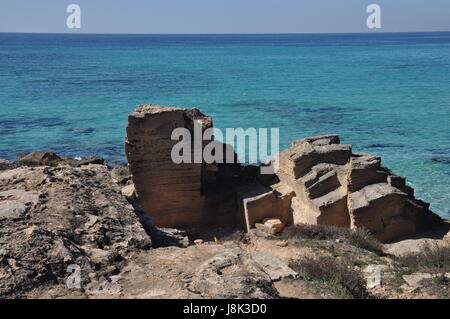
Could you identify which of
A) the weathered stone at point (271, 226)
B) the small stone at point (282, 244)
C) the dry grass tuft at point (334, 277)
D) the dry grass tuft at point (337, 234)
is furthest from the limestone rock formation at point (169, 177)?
the dry grass tuft at point (334, 277)

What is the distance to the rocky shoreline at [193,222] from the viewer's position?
13.1 feet

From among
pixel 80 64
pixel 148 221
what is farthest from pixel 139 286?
pixel 80 64

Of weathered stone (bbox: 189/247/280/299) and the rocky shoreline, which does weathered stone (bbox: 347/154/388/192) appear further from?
weathered stone (bbox: 189/247/280/299)

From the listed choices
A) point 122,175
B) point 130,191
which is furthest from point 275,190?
point 122,175

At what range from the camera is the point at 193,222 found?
36.1 feet

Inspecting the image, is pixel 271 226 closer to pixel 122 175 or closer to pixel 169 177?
pixel 169 177

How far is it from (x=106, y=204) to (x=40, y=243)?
114cm

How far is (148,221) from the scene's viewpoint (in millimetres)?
5863

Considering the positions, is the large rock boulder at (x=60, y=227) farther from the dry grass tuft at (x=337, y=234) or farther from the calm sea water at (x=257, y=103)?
the calm sea water at (x=257, y=103)

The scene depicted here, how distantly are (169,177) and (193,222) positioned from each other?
4.15 ft

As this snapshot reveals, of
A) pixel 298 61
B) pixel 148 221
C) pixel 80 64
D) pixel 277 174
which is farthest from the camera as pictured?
→ pixel 298 61

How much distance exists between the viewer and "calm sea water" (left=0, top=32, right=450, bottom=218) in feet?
75.9

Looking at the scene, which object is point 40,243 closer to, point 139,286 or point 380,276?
point 139,286

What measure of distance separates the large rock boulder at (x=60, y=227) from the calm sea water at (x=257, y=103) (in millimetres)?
12445
